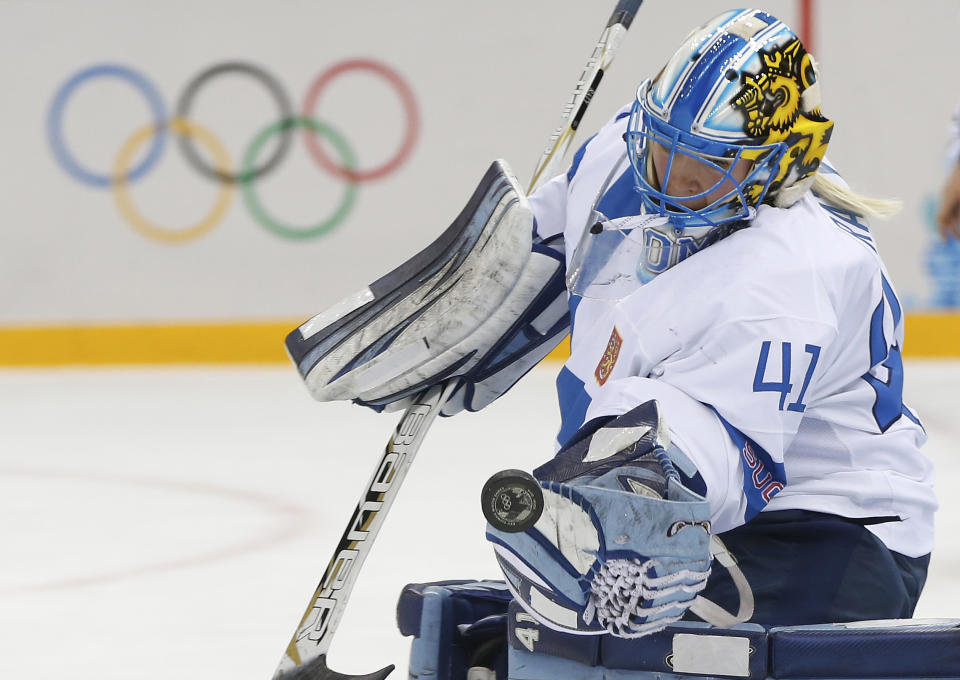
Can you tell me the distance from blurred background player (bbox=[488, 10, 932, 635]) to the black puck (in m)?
0.03

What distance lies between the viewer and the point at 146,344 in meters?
5.77

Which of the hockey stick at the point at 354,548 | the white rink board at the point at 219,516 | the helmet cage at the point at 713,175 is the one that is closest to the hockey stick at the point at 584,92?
the hockey stick at the point at 354,548

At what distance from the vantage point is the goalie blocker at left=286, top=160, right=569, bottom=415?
1.72 m

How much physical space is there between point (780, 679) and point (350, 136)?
181 inches

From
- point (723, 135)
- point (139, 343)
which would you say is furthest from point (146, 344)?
point (723, 135)

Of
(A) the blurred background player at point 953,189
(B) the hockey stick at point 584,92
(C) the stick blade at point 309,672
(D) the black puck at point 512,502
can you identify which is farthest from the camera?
(A) the blurred background player at point 953,189

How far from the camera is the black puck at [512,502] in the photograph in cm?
124

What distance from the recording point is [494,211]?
1.70m

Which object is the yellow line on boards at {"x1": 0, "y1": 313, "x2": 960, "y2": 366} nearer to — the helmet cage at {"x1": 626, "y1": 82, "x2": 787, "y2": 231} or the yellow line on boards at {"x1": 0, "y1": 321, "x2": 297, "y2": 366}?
the yellow line on boards at {"x1": 0, "y1": 321, "x2": 297, "y2": 366}

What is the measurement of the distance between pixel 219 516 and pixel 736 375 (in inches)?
85.4

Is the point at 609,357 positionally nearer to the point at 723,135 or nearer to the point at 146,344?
the point at 723,135

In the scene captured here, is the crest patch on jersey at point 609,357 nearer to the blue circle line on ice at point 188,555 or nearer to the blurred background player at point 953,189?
the blue circle line on ice at point 188,555

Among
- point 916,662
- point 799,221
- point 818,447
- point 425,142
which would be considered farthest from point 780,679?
point 425,142

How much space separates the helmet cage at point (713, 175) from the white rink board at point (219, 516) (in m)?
1.00
